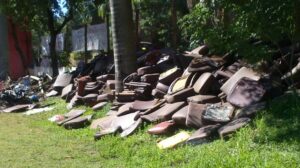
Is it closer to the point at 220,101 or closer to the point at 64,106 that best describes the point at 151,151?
the point at 220,101

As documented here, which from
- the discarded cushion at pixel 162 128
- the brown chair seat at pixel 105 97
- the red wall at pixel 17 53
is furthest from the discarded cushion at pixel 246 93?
the red wall at pixel 17 53

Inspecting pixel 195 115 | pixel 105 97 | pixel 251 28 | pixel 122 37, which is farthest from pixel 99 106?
pixel 251 28

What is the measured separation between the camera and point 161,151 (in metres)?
7.26

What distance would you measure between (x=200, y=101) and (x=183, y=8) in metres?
16.9

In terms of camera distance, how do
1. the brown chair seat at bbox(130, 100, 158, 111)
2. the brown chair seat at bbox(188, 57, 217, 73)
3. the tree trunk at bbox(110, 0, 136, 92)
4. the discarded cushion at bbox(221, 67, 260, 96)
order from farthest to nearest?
1. the tree trunk at bbox(110, 0, 136, 92)
2. the brown chair seat at bbox(130, 100, 158, 111)
3. the brown chair seat at bbox(188, 57, 217, 73)
4. the discarded cushion at bbox(221, 67, 260, 96)

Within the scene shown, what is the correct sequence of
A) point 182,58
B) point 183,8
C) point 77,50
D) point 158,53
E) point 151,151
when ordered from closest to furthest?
1. point 151,151
2. point 182,58
3. point 158,53
4. point 77,50
5. point 183,8

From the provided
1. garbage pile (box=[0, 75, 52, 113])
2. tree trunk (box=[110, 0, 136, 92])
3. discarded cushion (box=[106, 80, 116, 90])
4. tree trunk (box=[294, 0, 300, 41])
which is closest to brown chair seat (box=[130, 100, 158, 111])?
tree trunk (box=[110, 0, 136, 92])

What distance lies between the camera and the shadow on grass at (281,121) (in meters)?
6.34

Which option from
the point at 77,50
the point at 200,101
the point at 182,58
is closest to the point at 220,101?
the point at 200,101

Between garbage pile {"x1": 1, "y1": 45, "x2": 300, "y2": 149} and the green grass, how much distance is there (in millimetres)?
245

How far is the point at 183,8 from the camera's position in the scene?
81.3 feet

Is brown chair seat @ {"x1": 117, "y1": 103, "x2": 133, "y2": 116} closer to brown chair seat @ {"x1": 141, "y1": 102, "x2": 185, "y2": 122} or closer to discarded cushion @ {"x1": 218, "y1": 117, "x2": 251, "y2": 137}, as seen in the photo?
brown chair seat @ {"x1": 141, "y1": 102, "x2": 185, "y2": 122}

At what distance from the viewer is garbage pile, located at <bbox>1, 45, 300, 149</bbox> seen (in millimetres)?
7473

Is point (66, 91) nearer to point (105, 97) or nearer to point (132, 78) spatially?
point (105, 97)
